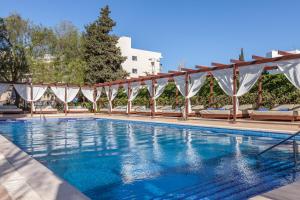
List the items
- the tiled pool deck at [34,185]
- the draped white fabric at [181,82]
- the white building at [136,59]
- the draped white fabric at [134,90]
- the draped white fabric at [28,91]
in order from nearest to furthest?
the tiled pool deck at [34,185] → the draped white fabric at [181,82] → the draped white fabric at [134,90] → the draped white fabric at [28,91] → the white building at [136,59]

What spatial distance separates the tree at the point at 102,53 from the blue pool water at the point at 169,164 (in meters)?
17.0

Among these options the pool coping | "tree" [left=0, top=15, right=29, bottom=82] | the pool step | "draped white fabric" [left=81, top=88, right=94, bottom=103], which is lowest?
the pool step

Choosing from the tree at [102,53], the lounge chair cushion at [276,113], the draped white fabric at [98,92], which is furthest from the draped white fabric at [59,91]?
the lounge chair cushion at [276,113]

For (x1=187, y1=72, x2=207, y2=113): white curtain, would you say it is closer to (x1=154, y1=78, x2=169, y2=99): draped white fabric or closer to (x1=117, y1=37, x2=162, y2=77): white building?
(x1=154, y1=78, x2=169, y2=99): draped white fabric

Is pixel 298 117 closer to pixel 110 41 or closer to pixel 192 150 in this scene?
pixel 192 150

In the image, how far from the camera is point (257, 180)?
4805 mm

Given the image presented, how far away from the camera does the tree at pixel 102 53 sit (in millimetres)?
26406

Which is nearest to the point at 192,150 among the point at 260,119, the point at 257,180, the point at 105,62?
the point at 257,180

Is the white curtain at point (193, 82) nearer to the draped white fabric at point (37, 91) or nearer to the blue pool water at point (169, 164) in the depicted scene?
the blue pool water at point (169, 164)

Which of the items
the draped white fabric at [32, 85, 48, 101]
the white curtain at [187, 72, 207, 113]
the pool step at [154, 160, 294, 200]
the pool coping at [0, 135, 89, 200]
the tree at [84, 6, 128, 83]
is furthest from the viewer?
the tree at [84, 6, 128, 83]

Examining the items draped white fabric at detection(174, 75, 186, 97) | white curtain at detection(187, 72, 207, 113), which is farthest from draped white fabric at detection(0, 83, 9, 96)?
white curtain at detection(187, 72, 207, 113)

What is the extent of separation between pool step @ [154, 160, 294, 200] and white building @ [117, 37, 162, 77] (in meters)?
33.1

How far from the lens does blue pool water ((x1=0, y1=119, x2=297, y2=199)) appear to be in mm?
4508

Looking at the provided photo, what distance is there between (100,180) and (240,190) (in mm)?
2474
